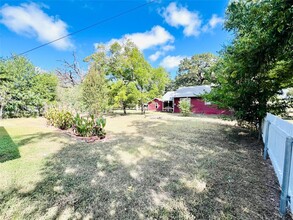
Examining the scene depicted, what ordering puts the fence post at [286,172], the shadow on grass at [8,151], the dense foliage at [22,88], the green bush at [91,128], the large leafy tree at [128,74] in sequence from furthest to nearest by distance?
the large leafy tree at [128,74] < the dense foliage at [22,88] < the green bush at [91,128] < the shadow on grass at [8,151] < the fence post at [286,172]

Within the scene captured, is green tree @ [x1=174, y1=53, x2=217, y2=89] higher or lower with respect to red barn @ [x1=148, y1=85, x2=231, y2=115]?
higher

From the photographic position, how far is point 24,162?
14.9ft

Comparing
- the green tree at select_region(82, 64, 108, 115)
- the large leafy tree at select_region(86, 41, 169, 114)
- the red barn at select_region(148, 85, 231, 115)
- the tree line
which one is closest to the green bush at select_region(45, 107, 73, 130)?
the green tree at select_region(82, 64, 108, 115)

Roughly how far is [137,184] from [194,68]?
36207 mm

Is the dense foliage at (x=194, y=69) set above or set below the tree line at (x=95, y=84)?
above

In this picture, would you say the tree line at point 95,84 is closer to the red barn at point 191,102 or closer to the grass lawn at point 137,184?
the red barn at point 191,102

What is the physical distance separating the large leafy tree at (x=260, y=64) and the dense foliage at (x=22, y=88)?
15.6 metres

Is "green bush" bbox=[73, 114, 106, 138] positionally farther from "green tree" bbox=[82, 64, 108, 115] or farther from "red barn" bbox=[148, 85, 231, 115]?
"red barn" bbox=[148, 85, 231, 115]

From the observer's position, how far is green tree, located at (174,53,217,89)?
34919 millimetres

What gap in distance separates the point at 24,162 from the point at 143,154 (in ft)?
11.2

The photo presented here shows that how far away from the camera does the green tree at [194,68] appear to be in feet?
115

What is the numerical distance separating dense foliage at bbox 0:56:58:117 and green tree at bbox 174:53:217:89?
90.7 ft

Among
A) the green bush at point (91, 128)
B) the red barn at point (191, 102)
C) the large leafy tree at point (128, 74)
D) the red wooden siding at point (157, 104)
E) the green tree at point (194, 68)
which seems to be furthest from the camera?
the green tree at point (194, 68)

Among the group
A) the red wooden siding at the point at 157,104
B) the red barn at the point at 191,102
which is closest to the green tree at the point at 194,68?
the red barn at the point at 191,102
